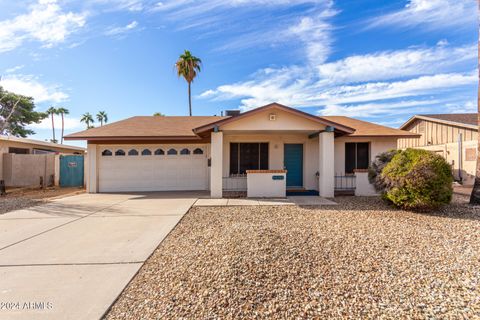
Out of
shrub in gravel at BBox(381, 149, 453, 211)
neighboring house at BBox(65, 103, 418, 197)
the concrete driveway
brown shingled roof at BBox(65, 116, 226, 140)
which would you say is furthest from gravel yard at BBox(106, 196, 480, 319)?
brown shingled roof at BBox(65, 116, 226, 140)

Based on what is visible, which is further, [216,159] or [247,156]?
[247,156]

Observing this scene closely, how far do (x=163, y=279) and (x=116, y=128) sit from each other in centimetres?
1087

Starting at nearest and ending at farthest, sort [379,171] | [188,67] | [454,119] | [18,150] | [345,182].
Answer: [379,171] → [345,182] → [18,150] → [454,119] → [188,67]

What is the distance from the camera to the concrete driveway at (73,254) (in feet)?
9.34

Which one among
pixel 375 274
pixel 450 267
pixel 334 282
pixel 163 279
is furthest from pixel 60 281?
pixel 450 267

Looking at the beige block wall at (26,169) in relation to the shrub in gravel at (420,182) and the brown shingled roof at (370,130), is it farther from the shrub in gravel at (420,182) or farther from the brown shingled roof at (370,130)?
the shrub in gravel at (420,182)

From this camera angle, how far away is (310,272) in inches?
136

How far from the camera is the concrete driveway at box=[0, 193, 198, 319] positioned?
2846mm

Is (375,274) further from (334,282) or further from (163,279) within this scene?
(163,279)

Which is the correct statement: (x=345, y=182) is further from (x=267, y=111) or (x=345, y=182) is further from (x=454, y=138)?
(x=454, y=138)

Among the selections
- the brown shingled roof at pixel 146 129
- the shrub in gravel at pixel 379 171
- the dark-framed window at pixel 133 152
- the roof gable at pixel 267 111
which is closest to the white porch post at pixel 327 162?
the roof gable at pixel 267 111

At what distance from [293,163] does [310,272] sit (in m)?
8.52

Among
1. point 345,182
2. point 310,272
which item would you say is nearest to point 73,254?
point 310,272

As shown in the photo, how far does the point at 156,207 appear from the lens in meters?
8.06
